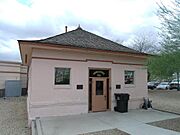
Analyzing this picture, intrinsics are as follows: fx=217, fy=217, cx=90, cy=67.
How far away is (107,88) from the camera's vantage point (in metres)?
14.2

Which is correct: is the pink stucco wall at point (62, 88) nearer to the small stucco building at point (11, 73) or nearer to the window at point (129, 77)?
the window at point (129, 77)

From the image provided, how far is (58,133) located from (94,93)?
5.28 m

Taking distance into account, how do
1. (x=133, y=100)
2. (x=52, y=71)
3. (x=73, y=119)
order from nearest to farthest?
(x=73, y=119), (x=52, y=71), (x=133, y=100)

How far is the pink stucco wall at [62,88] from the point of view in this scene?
11820 mm

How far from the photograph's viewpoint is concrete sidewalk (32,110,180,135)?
906 cm

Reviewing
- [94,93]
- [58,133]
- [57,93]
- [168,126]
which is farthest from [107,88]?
[58,133]

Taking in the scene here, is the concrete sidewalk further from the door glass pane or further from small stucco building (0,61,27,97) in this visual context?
small stucco building (0,61,27,97)

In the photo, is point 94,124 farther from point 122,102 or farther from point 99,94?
point 122,102

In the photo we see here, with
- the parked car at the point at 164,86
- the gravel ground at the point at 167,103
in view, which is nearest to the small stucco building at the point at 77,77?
the gravel ground at the point at 167,103

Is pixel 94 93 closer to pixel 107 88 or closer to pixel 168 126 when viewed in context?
pixel 107 88

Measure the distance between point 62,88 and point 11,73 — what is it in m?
20.6

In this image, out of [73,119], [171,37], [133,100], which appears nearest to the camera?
[171,37]

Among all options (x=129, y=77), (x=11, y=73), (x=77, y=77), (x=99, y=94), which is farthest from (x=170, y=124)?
(x=11, y=73)

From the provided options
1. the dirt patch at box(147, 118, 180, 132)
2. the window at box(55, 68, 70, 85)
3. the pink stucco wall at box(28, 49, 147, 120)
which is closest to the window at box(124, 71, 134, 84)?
the pink stucco wall at box(28, 49, 147, 120)
